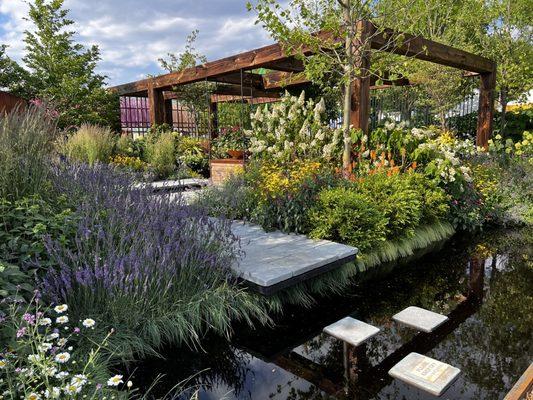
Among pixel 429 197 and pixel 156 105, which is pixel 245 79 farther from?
pixel 429 197

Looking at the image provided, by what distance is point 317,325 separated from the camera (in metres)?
2.98

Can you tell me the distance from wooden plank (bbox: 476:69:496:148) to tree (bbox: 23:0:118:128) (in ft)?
33.5

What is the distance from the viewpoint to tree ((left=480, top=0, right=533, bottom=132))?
10.7 metres

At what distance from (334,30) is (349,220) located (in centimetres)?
270

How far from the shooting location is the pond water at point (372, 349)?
2.25m

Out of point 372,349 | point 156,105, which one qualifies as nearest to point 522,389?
point 372,349

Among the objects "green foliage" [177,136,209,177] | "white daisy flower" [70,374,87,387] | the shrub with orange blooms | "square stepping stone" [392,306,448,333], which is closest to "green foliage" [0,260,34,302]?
"white daisy flower" [70,374,87,387]

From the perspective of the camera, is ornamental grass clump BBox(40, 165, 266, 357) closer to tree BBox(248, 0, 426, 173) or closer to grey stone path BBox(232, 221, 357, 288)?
grey stone path BBox(232, 221, 357, 288)

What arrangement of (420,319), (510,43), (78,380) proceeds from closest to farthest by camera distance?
(78,380) < (420,319) < (510,43)

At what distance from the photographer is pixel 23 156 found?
278 cm

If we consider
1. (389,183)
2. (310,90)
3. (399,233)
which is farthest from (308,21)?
(310,90)

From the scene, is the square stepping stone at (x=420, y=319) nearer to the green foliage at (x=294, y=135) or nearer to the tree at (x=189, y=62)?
the green foliage at (x=294, y=135)

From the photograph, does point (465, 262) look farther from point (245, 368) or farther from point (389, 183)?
point (245, 368)

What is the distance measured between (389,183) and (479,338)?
2.08 metres
